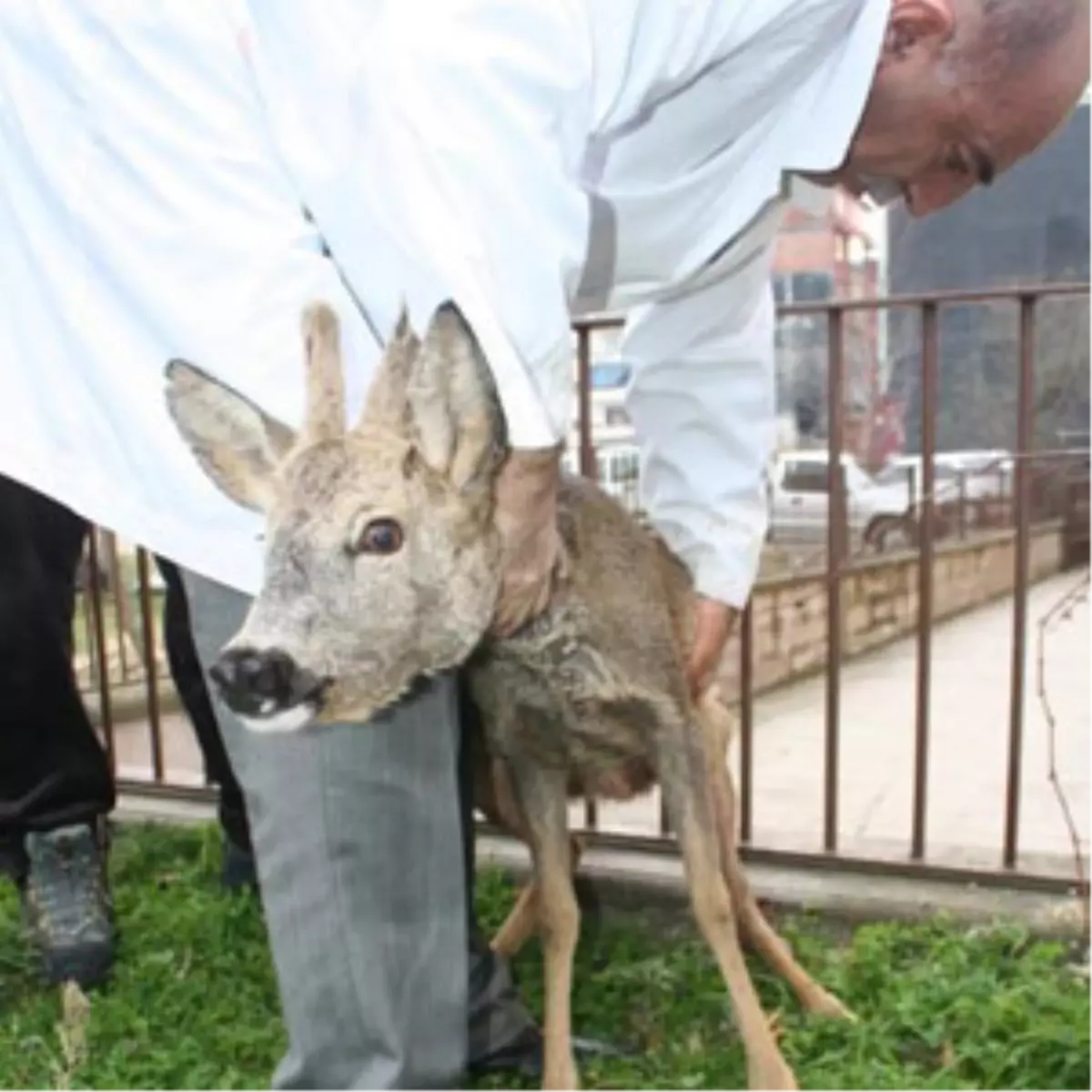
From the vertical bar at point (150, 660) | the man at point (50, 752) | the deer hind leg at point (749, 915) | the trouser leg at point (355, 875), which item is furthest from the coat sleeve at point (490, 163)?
the vertical bar at point (150, 660)

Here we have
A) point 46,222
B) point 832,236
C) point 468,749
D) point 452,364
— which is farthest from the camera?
point 832,236

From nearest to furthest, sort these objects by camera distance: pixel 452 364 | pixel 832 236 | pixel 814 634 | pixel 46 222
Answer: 1. pixel 452 364
2. pixel 46 222
3. pixel 832 236
4. pixel 814 634

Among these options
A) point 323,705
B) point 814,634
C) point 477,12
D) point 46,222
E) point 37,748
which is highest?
point 477,12

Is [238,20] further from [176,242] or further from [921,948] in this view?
[921,948]

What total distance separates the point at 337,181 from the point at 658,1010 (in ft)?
4.60

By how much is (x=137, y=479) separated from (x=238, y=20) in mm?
407

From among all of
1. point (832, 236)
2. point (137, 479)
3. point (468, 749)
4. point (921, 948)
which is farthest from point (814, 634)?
point (137, 479)

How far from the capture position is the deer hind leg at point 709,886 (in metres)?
1.71

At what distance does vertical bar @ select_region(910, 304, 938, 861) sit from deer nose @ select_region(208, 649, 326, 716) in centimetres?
170

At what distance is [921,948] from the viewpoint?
2.41 meters

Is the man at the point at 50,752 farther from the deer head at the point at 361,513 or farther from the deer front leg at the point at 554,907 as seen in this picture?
the deer head at the point at 361,513

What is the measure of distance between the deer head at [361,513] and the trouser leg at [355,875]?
25cm

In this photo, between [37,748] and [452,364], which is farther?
[37,748]

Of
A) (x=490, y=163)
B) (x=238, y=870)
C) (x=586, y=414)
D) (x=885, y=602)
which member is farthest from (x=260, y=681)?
(x=885, y=602)
